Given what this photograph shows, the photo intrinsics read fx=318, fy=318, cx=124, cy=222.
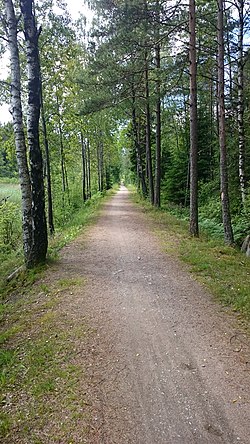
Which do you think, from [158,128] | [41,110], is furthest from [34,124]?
[158,128]

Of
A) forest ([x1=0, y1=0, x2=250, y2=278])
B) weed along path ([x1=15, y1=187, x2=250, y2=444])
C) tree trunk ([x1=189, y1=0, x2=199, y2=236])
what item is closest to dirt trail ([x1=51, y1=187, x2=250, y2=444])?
weed along path ([x1=15, y1=187, x2=250, y2=444])

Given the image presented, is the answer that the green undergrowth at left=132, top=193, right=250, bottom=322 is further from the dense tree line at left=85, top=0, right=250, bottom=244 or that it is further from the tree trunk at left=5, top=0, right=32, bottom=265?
the tree trunk at left=5, top=0, right=32, bottom=265

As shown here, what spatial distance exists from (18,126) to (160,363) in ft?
18.8

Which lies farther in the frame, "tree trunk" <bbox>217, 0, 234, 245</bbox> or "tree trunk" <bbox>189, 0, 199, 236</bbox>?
"tree trunk" <bbox>189, 0, 199, 236</bbox>

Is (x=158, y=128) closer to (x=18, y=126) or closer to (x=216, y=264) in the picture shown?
(x=18, y=126)

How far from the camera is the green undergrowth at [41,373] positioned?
277cm

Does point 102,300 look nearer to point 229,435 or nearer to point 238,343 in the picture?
point 238,343

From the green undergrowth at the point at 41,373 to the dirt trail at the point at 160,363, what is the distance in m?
0.19

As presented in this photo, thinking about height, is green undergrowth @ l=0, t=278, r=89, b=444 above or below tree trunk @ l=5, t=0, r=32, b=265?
below

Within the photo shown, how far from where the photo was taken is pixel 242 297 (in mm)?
5207

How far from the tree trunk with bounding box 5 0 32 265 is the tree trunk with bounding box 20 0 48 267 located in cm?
14

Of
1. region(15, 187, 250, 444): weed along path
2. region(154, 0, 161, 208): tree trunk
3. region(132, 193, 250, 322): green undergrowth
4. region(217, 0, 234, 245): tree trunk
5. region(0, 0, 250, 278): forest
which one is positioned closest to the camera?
region(15, 187, 250, 444): weed along path

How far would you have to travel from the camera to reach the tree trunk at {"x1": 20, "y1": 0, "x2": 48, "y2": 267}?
6879 mm

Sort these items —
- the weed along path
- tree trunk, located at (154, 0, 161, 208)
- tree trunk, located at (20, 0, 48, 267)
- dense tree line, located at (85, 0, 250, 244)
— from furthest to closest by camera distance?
tree trunk, located at (154, 0, 161, 208) < dense tree line, located at (85, 0, 250, 244) < tree trunk, located at (20, 0, 48, 267) < the weed along path
